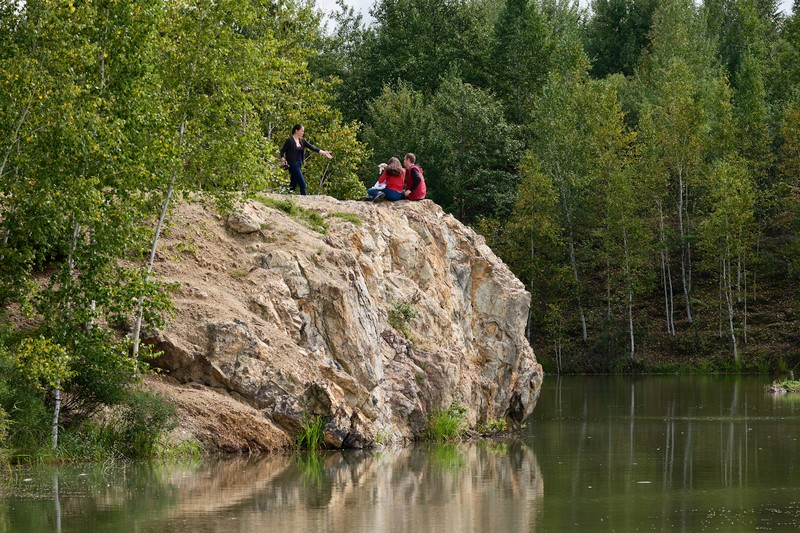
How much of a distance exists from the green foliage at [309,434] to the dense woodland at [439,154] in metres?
3.61

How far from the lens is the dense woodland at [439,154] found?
71.0 feet

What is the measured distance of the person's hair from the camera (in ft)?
104

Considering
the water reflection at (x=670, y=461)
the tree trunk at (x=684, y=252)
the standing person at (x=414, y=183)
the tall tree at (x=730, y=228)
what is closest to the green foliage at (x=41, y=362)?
the water reflection at (x=670, y=461)

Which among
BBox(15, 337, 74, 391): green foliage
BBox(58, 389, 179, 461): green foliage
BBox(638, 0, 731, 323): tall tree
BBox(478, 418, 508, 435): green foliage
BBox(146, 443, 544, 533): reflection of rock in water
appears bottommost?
BBox(146, 443, 544, 533): reflection of rock in water

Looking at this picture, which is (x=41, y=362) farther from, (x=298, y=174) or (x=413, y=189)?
(x=413, y=189)

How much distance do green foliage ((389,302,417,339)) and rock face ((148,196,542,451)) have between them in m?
0.05

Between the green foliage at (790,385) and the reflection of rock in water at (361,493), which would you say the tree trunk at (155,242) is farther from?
the green foliage at (790,385)

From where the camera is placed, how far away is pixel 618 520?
15672 mm

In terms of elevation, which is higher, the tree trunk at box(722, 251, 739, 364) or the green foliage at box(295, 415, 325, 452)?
the tree trunk at box(722, 251, 739, 364)

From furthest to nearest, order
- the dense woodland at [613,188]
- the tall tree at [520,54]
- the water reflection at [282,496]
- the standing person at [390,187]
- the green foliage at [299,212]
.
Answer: the tall tree at [520,54], the dense woodland at [613,188], the standing person at [390,187], the green foliage at [299,212], the water reflection at [282,496]

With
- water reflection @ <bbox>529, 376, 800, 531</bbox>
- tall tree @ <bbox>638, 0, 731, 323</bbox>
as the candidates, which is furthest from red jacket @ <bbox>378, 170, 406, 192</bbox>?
tall tree @ <bbox>638, 0, 731, 323</bbox>

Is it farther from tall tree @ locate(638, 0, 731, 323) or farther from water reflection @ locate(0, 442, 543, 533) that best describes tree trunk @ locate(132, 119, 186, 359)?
tall tree @ locate(638, 0, 731, 323)

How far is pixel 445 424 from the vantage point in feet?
93.0

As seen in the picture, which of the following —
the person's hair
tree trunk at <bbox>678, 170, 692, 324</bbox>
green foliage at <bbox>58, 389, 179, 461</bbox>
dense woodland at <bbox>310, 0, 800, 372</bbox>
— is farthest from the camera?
tree trunk at <bbox>678, 170, 692, 324</bbox>
